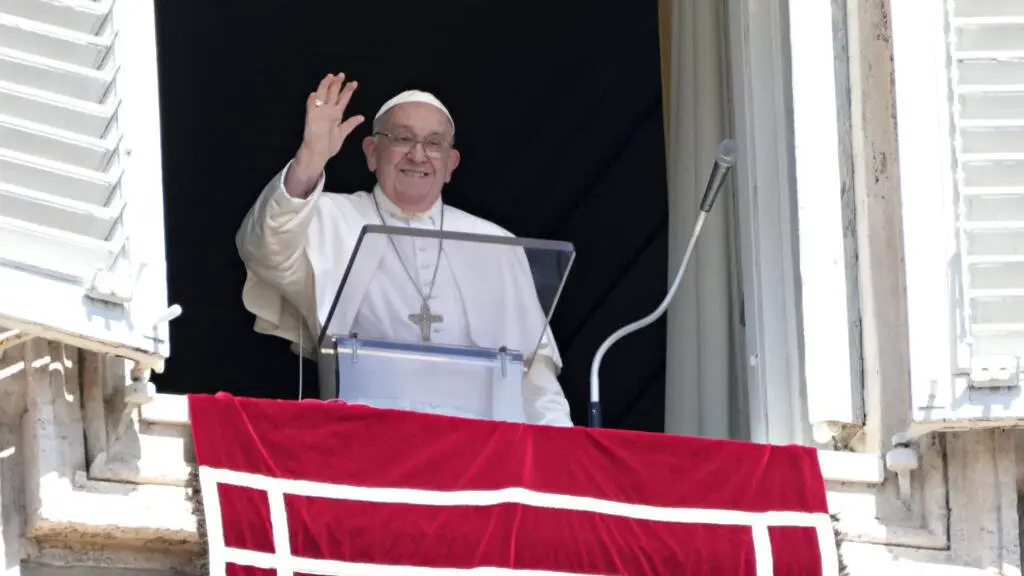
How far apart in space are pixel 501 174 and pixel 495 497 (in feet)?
11.6

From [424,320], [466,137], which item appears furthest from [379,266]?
[466,137]

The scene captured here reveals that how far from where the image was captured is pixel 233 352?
941cm

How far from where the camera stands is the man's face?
729cm

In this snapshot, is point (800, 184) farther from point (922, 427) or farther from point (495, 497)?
point (495, 497)

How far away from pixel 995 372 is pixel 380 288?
5.30 feet

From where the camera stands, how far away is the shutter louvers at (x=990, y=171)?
6074 mm

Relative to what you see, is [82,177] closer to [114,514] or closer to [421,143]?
[114,514]

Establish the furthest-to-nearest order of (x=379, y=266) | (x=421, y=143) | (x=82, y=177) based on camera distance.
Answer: (x=421, y=143) → (x=379, y=266) → (x=82, y=177)

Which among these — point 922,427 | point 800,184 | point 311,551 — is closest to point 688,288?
point 800,184

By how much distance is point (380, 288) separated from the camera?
6938mm

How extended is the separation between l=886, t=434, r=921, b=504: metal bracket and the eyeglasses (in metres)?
1.62

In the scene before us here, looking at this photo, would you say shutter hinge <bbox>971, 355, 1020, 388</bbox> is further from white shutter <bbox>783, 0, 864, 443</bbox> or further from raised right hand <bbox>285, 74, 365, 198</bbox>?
raised right hand <bbox>285, 74, 365, 198</bbox>

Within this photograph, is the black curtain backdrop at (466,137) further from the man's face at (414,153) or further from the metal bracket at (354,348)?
the metal bracket at (354,348)

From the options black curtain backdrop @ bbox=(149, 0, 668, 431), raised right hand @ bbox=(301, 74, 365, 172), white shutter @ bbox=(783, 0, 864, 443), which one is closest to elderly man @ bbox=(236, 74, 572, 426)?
raised right hand @ bbox=(301, 74, 365, 172)
